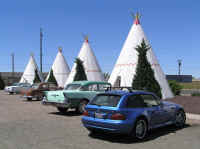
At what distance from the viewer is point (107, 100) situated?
6965 mm

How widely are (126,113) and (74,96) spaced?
17.5ft

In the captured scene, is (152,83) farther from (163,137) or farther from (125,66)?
(163,137)

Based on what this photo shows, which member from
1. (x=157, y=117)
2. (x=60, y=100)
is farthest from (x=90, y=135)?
(x=60, y=100)

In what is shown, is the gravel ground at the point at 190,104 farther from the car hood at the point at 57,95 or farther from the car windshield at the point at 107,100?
the car windshield at the point at 107,100

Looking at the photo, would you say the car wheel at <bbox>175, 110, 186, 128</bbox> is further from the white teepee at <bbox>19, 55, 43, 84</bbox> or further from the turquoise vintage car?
the white teepee at <bbox>19, 55, 43, 84</bbox>

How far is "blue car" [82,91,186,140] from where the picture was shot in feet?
20.8

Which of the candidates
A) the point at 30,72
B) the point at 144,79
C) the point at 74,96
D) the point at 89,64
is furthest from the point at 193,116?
the point at 30,72

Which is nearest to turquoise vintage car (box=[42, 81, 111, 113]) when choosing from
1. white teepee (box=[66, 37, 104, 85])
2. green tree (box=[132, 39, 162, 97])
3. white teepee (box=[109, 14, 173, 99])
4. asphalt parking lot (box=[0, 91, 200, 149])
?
asphalt parking lot (box=[0, 91, 200, 149])

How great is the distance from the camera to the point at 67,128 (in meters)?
8.22

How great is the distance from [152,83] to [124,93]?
893 centimetres

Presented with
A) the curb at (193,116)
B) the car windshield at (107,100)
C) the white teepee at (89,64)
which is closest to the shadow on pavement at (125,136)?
the car windshield at (107,100)

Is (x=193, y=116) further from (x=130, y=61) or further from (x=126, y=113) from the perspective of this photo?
(x=130, y=61)

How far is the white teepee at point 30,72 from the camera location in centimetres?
4091

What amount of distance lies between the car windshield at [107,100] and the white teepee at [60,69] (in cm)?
2748
